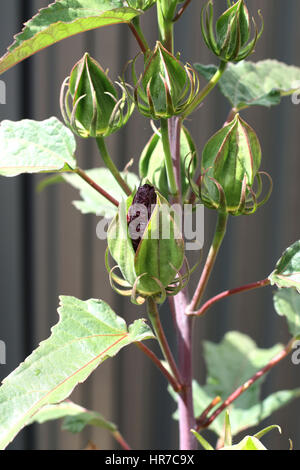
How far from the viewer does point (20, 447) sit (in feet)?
4.22

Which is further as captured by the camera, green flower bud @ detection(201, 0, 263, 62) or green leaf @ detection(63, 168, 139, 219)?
green leaf @ detection(63, 168, 139, 219)

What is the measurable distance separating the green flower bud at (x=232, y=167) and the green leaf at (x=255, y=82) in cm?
16

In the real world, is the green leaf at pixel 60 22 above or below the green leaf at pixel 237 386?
above

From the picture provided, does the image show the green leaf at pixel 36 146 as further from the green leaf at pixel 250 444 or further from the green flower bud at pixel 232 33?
the green leaf at pixel 250 444

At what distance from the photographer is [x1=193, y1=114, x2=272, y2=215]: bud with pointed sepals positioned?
1.43 feet

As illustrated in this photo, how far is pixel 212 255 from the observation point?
1.59 ft

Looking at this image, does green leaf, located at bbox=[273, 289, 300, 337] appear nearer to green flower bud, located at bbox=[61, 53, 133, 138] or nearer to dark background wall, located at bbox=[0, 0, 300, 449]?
green flower bud, located at bbox=[61, 53, 133, 138]

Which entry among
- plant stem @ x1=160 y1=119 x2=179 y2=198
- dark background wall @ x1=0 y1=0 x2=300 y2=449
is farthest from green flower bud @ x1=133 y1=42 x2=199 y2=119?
dark background wall @ x1=0 y1=0 x2=300 y2=449

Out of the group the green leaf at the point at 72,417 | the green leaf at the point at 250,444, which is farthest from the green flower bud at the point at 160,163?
the green leaf at the point at 72,417

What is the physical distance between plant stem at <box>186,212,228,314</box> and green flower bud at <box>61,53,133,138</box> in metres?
0.12

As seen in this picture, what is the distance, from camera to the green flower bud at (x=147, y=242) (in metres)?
0.41

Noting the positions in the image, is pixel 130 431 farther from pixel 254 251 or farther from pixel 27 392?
pixel 27 392

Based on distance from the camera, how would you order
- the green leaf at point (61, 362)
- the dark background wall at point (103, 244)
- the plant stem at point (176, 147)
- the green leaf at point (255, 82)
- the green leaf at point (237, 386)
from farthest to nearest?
the dark background wall at point (103, 244)
the green leaf at point (237, 386)
the green leaf at point (255, 82)
the plant stem at point (176, 147)
the green leaf at point (61, 362)
